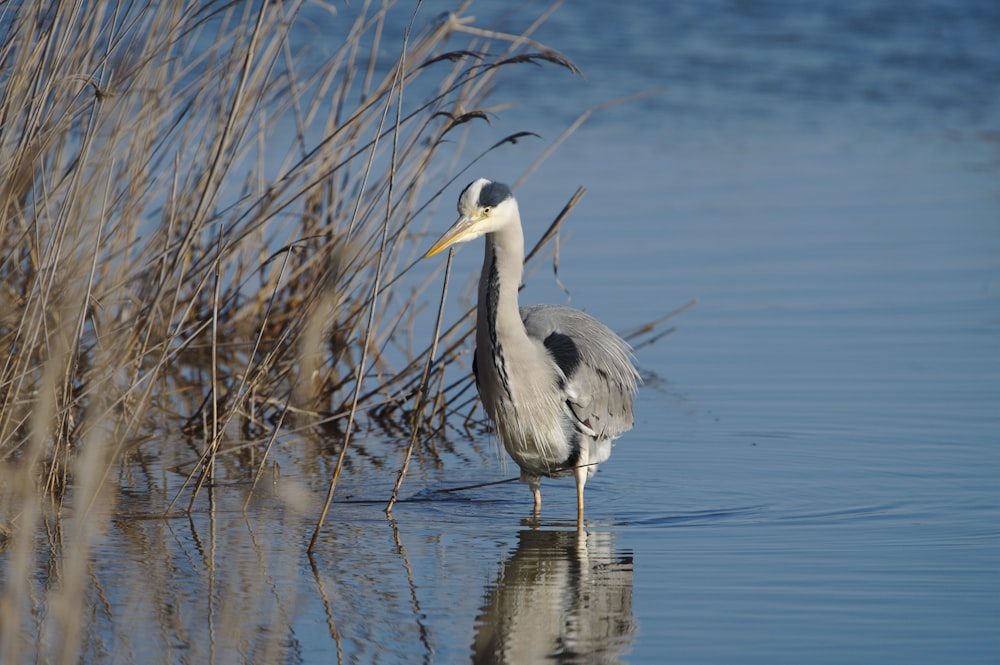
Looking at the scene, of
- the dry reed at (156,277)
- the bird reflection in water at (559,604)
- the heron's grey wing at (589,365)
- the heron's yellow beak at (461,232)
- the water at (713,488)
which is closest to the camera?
the bird reflection in water at (559,604)

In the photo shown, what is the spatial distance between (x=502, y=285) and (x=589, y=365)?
0.65m

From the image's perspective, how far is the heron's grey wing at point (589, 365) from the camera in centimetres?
554

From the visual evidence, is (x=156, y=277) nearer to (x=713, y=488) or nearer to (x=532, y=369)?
(x=532, y=369)

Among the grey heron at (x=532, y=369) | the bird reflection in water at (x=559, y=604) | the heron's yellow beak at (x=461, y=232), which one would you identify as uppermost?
the heron's yellow beak at (x=461, y=232)

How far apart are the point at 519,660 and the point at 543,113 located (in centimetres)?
956

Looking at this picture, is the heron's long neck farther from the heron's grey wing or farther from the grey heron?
the heron's grey wing

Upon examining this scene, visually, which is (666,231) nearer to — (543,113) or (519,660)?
(543,113)

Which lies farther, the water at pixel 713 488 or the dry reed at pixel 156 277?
the dry reed at pixel 156 277

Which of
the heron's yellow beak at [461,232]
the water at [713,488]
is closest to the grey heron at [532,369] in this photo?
the heron's yellow beak at [461,232]

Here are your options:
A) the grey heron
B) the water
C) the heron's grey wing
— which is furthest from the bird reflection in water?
the heron's grey wing

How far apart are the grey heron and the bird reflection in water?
0.31m

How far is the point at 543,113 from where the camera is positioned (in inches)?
510

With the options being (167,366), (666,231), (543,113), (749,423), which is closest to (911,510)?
(749,423)

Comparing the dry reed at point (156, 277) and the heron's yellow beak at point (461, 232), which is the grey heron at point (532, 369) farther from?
the dry reed at point (156, 277)
